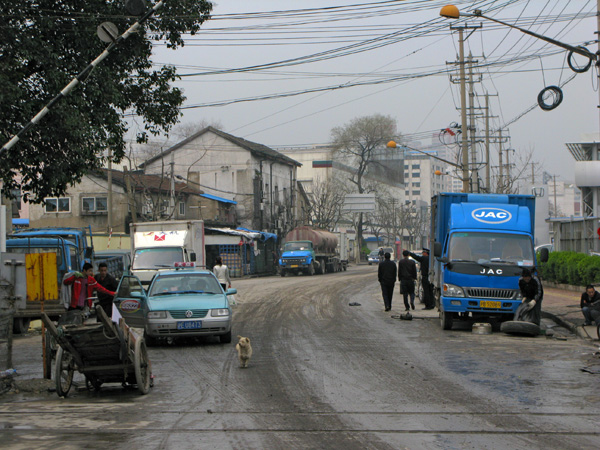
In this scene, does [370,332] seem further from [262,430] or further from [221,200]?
[221,200]

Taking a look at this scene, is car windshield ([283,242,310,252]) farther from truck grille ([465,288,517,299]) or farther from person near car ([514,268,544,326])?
person near car ([514,268,544,326])

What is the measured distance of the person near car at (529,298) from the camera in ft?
55.2

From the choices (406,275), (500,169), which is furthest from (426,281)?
(500,169)

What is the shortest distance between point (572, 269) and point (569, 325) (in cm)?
1161

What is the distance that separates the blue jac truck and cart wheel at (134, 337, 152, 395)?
9.14 m

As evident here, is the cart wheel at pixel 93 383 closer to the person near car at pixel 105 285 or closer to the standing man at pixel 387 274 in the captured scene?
the person near car at pixel 105 285

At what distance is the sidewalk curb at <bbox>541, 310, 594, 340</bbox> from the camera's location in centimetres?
1677

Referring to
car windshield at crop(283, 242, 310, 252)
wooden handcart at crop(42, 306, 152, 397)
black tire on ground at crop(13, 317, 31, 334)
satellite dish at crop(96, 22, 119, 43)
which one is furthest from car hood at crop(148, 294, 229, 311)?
car windshield at crop(283, 242, 310, 252)

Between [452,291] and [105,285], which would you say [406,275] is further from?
[105,285]

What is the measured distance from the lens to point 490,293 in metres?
17.5

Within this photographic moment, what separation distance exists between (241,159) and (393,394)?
62081 millimetres

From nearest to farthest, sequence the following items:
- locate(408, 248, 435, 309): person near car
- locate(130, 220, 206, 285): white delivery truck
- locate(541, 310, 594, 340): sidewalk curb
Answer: locate(541, 310, 594, 340): sidewalk curb
locate(408, 248, 435, 309): person near car
locate(130, 220, 206, 285): white delivery truck

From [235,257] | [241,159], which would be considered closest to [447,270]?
[235,257]

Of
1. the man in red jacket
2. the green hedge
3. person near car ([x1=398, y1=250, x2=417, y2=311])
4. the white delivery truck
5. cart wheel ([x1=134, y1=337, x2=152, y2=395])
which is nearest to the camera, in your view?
cart wheel ([x1=134, y1=337, x2=152, y2=395])
